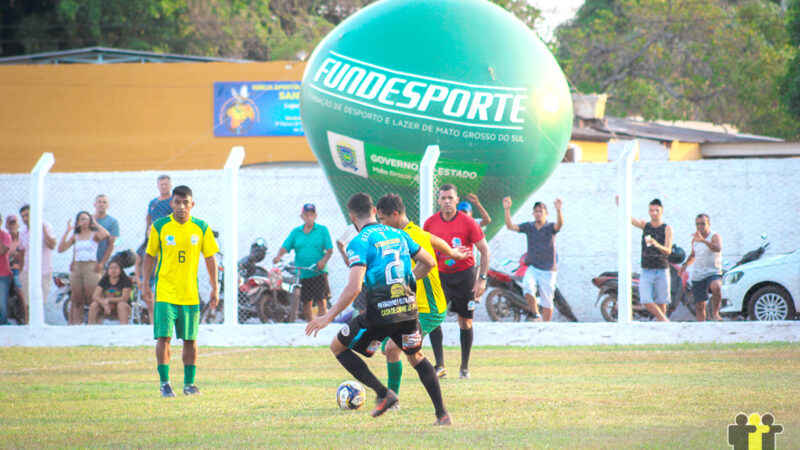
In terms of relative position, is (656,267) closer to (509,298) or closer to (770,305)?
(770,305)

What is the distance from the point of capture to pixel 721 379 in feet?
30.5

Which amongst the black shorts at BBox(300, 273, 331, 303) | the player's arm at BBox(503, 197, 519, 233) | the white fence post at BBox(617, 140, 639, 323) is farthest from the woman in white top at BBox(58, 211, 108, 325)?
the white fence post at BBox(617, 140, 639, 323)

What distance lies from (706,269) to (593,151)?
10992 mm

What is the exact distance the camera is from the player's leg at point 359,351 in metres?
7.30

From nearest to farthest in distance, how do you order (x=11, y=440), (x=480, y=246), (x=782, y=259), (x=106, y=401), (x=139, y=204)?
(x=11, y=440), (x=106, y=401), (x=480, y=246), (x=782, y=259), (x=139, y=204)

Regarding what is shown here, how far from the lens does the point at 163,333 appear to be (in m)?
8.81

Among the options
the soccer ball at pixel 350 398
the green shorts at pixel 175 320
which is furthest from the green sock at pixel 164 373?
the soccer ball at pixel 350 398

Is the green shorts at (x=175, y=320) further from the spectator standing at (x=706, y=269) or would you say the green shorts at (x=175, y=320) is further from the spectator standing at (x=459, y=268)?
the spectator standing at (x=706, y=269)

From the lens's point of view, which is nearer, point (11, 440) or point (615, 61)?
point (11, 440)

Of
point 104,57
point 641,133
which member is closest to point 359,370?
point 104,57

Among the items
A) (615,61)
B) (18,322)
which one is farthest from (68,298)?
(615,61)

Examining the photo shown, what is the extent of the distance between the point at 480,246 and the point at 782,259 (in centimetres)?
649

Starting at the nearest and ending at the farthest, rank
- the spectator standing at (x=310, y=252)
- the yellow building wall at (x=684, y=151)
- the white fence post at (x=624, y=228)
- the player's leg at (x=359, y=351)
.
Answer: the player's leg at (x=359, y=351) → the white fence post at (x=624, y=228) → the spectator standing at (x=310, y=252) → the yellow building wall at (x=684, y=151)

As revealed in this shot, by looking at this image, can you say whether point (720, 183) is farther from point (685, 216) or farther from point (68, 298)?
point (68, 298)
